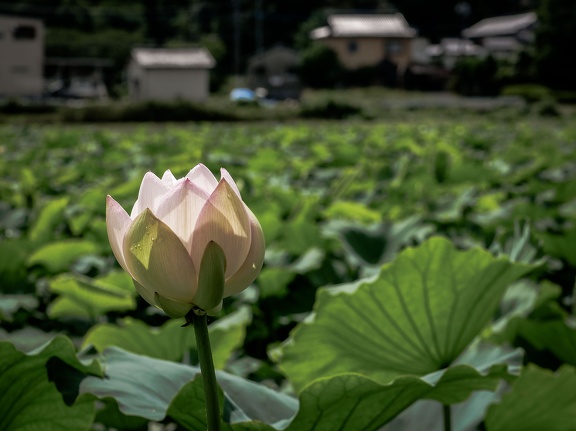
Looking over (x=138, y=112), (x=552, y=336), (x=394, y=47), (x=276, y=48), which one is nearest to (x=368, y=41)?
(x=394, y=47)

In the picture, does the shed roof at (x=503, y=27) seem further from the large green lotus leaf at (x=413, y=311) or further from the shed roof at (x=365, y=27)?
the large green lotus leaf at (x=413, y=311)

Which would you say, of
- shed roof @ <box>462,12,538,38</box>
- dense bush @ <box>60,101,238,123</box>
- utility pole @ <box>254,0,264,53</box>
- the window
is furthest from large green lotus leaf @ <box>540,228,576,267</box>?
utility pole @ <box>254,0,264,53</box>

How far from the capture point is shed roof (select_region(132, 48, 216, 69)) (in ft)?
103

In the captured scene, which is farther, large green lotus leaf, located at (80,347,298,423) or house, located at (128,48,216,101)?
house, located at (128,48,216,101)

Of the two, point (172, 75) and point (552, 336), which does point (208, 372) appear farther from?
point (172, 75)

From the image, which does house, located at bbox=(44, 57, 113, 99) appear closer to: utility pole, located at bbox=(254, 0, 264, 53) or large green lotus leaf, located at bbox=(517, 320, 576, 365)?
utility pole, located at bbox=(254, 0, 264, 53)

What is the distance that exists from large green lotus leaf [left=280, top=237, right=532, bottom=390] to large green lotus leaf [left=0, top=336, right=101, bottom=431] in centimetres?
24

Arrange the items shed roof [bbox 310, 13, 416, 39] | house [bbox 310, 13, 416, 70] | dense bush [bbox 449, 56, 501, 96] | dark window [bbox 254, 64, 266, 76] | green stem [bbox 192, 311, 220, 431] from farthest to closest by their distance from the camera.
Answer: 1. shed roof [bbox 310, 13, 416, 39]
2. house [bbox 310, 13, 416, 70]
3. dark window [bbox 254, 64, 266, 76]
4. dense bush [bbox 449, 56, 501, 96]
5. green stem [bbox 192, 311, 220, 431]

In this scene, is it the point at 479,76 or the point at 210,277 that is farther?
the point at 479,76

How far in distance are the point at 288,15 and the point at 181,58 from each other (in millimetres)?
19707

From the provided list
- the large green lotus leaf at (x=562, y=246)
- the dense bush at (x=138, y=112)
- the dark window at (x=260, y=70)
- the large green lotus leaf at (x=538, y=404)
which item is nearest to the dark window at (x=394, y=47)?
the dark window at (x=260, y=70)

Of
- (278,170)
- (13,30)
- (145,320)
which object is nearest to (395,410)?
(145,320)

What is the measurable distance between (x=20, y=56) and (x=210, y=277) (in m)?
34.7

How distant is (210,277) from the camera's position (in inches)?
16.0
